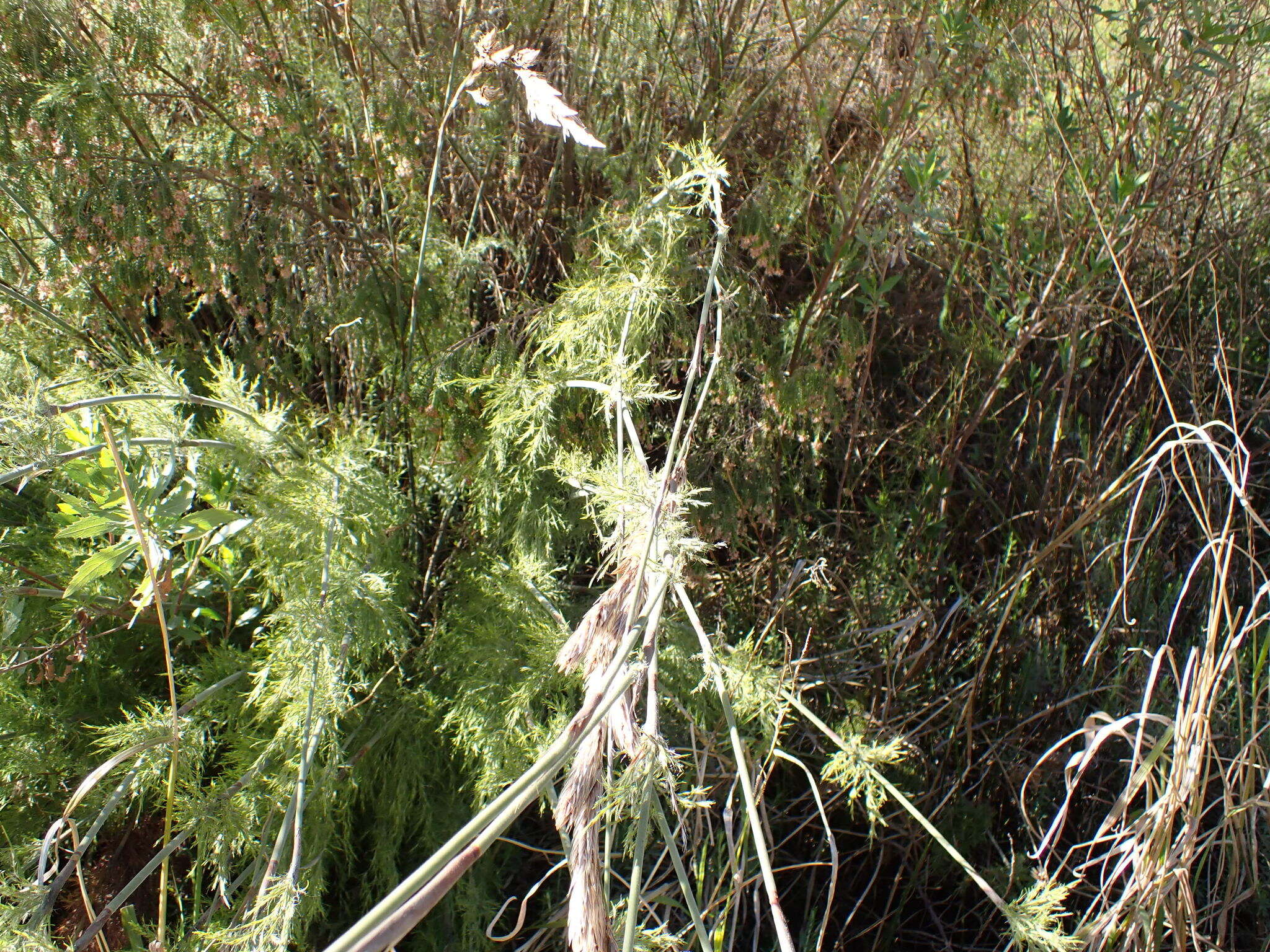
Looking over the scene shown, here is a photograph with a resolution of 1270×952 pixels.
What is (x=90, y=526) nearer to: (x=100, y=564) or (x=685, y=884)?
(x=100, y=564)

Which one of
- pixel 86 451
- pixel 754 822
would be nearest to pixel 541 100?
pixel 86 451

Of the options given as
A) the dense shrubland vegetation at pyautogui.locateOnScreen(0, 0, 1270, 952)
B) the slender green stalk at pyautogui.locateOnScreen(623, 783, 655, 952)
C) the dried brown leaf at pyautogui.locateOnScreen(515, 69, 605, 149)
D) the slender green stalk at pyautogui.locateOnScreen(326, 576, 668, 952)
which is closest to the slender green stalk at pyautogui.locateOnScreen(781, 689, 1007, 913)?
the dense shrubland vegetation at pyautogui.locateOnScreen(0, 0, 1270, 952)

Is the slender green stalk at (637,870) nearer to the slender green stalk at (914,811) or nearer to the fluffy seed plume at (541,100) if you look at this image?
the slender green stalk at (914,811)

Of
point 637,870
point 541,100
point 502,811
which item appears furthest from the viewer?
point 541,100

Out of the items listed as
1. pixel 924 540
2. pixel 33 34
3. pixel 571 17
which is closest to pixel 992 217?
pixel 924 540

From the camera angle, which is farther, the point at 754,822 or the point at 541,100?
the point at 541,100

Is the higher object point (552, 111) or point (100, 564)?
point (552, 111)

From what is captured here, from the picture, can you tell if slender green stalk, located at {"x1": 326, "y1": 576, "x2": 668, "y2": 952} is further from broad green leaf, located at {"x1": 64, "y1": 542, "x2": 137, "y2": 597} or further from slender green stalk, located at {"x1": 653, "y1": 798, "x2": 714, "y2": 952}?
broad green leaf, located at {"x1": 64, "y1": 542, "x2": 137, "y2": 597}

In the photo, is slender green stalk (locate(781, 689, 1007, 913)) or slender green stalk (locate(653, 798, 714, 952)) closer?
slender green stalk (locate(653, 798, 714, 952))

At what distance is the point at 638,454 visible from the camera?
1.05m

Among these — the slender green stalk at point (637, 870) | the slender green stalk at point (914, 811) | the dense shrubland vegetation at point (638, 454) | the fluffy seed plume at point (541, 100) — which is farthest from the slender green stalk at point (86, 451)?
the slender green stalk at point (914, 811)

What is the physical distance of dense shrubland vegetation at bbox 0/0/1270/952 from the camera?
1167 millimetres

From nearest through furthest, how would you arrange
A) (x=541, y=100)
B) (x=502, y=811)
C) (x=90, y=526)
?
(x=502, y=811)
(x=541, y=100)
(x=90, y=526)

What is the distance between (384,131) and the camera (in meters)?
1.54
